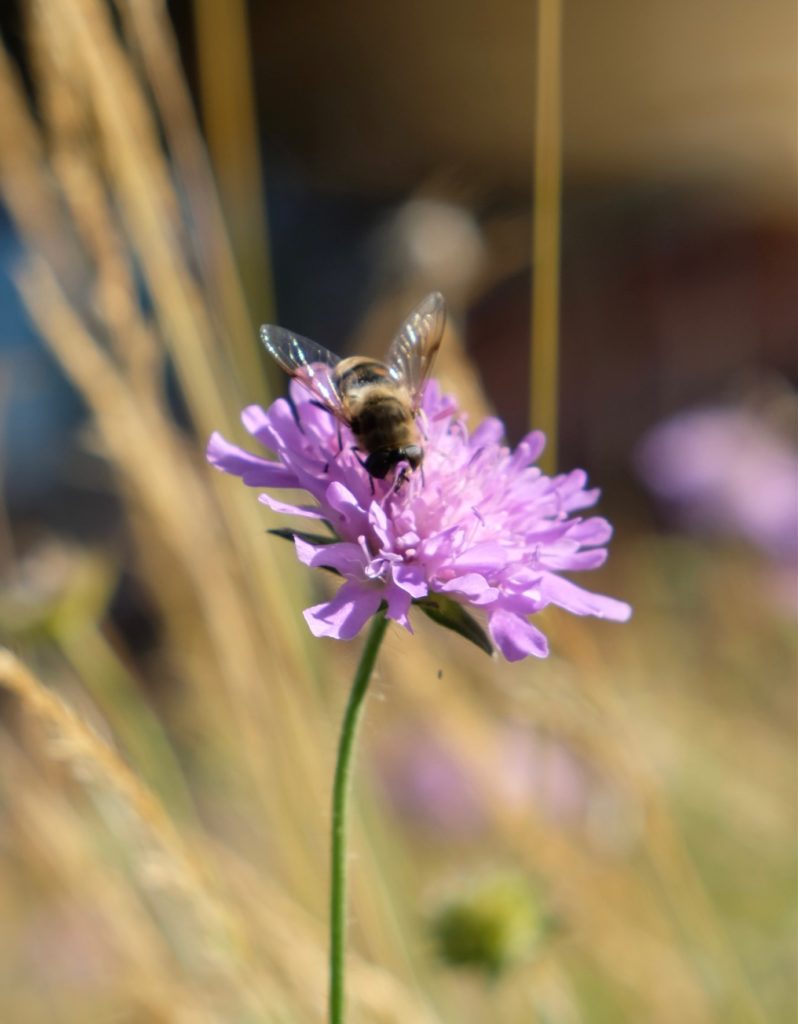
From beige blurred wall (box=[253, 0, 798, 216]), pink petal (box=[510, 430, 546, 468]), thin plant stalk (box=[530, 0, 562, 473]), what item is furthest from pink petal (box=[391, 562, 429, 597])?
beige blurred wall (box=[253, 0, 798, 216])

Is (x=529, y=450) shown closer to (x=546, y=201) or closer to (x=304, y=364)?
(x=304, y=364)

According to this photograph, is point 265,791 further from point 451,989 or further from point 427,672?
point 451,989

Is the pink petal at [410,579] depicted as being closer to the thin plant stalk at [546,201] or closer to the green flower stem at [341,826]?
the green flower stem at [341,826]

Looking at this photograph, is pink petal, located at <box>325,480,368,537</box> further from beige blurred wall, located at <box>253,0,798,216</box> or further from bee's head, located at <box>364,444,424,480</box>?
beige blurred wall, located at <box>253,0,798,216</box>

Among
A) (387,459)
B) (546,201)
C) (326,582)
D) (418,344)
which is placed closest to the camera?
(387,459)

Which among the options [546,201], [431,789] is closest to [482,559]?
[546,201]

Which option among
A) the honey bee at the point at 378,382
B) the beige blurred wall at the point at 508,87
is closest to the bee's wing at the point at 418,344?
the honey bee at the point at 378,382

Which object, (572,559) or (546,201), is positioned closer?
(572,559)
